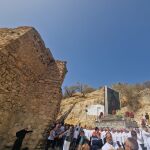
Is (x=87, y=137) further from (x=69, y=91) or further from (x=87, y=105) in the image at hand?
(x=69, y=91)

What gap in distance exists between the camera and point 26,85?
28.9 feet

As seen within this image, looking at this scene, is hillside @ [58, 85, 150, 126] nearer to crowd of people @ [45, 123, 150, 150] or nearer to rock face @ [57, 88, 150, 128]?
rock face @ [57, 88, 150, 128]

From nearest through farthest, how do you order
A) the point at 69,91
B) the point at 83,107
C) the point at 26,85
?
the point at 26,85 → the point at 83,107 → the point at 69,91

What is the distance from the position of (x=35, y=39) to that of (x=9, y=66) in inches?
94.3

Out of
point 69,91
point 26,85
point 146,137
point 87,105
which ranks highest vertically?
point 69,91

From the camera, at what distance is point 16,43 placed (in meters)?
8.28

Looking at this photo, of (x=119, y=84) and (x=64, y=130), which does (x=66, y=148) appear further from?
(x=119, y=84)

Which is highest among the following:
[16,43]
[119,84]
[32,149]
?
[119,84]

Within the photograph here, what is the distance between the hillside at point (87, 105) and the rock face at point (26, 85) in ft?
65.5

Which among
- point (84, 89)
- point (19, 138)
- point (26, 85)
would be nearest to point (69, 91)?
point (84, 89)

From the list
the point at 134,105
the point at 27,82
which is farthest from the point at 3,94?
the point at 134,105

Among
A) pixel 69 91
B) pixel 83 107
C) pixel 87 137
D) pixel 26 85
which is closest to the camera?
pixel 87 137

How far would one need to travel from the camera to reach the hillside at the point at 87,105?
3048 centimetres

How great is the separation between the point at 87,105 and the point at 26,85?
81.6 ft
